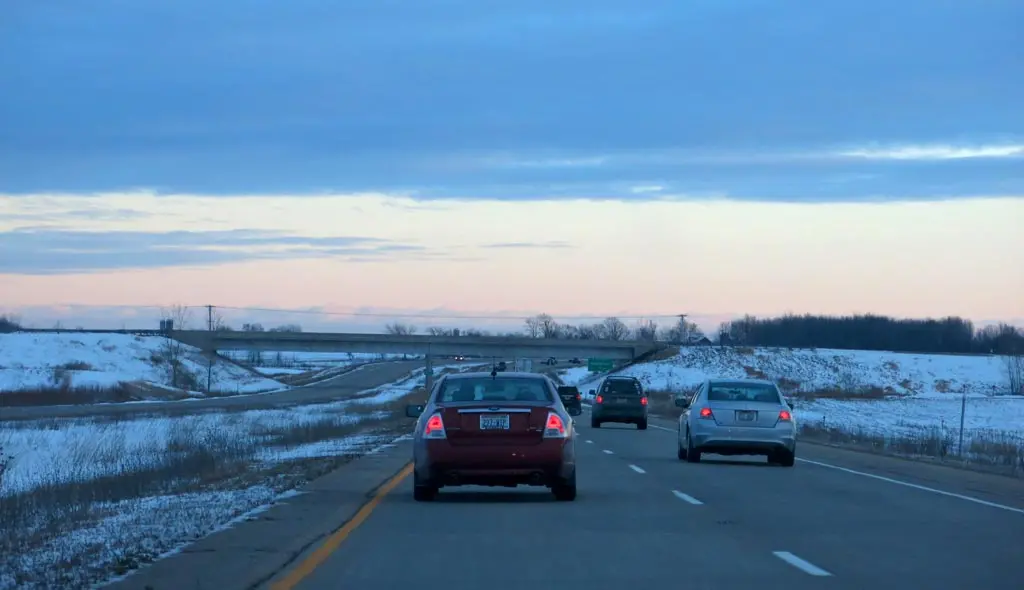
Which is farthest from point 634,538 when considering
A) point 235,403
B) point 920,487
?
point 235,403

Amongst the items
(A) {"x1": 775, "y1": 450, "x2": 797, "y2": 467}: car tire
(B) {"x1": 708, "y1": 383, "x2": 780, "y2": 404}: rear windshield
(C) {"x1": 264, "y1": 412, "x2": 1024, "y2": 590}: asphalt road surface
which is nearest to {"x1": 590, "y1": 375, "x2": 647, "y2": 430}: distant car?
(B) {"x1": 708, "y1": 383, "x2": 780, "y2": 404}: rear windshield

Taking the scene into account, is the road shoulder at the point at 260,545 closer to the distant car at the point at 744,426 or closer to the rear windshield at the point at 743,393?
the distant car at the point at 744,426

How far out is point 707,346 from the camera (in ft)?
432

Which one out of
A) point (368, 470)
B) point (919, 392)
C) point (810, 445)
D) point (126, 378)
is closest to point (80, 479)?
point (368, 470)

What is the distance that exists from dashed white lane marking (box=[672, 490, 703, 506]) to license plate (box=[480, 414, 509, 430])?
2726 millimetres

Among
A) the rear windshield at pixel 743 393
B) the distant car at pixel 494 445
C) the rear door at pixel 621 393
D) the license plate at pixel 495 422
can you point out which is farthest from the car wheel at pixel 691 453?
the rear door at pixel 621 393

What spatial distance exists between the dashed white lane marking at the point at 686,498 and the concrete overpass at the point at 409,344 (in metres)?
92.8

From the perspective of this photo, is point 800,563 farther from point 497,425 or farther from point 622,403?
point 622,403

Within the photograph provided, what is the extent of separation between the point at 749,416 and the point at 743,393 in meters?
1.05

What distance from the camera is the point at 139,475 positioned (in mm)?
24375

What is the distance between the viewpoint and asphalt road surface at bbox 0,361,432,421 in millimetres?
66250

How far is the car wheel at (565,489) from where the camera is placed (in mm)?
17875

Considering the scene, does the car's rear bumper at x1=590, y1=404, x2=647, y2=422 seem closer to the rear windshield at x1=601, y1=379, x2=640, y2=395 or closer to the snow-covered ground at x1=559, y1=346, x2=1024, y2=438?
the rear windshield at x1=601, y1=379, x2=640, y2=395

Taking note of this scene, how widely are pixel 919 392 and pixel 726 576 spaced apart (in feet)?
368
